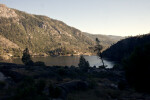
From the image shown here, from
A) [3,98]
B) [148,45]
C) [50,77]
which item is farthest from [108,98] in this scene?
[50,77]

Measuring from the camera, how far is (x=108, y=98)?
65.9 feet

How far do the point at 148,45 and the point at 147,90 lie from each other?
19.4 ft

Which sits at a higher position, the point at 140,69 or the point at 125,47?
the point at 125,47

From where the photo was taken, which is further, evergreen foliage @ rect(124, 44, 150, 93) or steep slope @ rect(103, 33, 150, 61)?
steep slope @ rect(103, 33, 150, 61)

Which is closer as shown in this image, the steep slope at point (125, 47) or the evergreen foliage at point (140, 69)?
the evergreen foliage at point (140, 69)

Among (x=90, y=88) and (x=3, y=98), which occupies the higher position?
(x=3, y=98)

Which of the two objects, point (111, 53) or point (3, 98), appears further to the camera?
point (111, 53)

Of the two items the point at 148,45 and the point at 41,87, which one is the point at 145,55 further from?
the point at 41,87

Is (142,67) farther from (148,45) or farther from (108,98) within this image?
(108,98)

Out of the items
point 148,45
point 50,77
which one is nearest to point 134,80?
point 148,45

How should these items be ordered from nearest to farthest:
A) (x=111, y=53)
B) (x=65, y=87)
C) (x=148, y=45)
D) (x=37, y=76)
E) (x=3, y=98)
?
(x=3, y=98), (x=148, y=45), (x=65, y=87), (x=37, y=76), (x=111, y=53)

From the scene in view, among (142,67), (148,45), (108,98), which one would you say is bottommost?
(108,98)

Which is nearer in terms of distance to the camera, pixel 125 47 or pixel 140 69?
pixel 140 69

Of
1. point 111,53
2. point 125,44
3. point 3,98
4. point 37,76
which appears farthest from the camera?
Result: point 111,53
